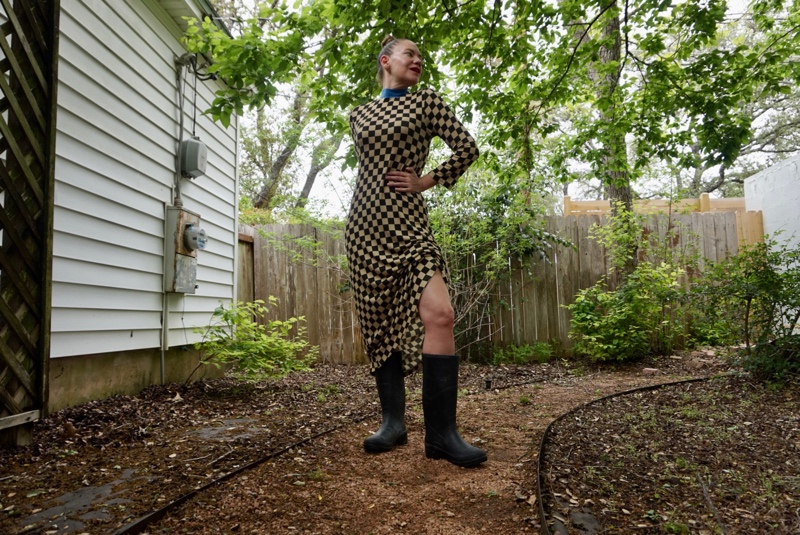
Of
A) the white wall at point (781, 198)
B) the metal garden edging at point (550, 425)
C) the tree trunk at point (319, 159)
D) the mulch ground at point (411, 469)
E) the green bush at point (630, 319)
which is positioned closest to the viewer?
the metal garden edging at point (550, 425)

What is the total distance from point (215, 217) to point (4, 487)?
11.1 feet

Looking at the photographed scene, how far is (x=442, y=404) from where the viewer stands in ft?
6.58

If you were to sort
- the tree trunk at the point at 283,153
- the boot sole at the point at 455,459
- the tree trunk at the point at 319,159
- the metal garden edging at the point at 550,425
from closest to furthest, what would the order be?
the metal garden edging at the point at 550,425 < the boot sole at the point at 455,459 < the tree trunk at the point at 319,159 < the tree trunk at the point at 283,153

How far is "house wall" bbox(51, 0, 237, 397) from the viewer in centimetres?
290

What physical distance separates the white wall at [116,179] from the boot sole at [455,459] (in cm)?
213

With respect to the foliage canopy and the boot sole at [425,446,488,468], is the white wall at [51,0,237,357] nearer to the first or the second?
the foliage canopy

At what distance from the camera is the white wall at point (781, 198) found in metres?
7.07

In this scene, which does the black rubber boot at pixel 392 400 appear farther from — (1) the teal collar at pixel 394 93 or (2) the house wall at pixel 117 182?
(2) the house wall at pixel 117 182

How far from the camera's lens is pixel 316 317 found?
6.21 meters

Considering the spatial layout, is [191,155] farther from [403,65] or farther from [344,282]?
[403,65]

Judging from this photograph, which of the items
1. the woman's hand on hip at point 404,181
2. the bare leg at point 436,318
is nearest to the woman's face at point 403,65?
the woman's hand on hip at point 404,181

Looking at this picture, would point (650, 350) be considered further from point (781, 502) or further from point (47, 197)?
point (47, 197)

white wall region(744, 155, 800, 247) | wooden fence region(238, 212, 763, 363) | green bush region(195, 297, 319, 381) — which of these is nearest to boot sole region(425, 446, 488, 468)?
green bush region(195, 297, 319, 381)

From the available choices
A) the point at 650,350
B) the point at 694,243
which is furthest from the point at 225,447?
the point at 694,243
